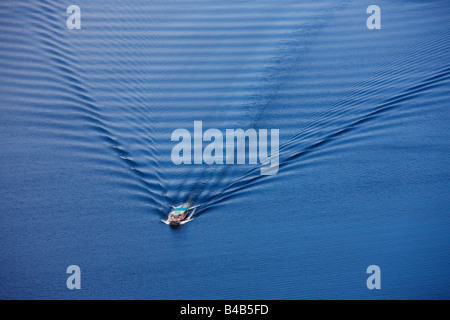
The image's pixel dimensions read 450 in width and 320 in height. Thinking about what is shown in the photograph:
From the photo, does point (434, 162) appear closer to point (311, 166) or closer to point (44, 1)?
point (311, 166)

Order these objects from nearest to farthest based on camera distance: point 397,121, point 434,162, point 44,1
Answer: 1. point 434,162
2. point 397,121
3. point 44,1

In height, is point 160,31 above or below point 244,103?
above

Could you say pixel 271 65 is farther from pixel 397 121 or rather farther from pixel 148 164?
pixel 148 164

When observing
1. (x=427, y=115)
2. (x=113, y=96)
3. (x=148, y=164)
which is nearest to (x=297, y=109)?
(x=427, y=115)

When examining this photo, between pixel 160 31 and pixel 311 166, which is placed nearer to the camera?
pixel 311 166
